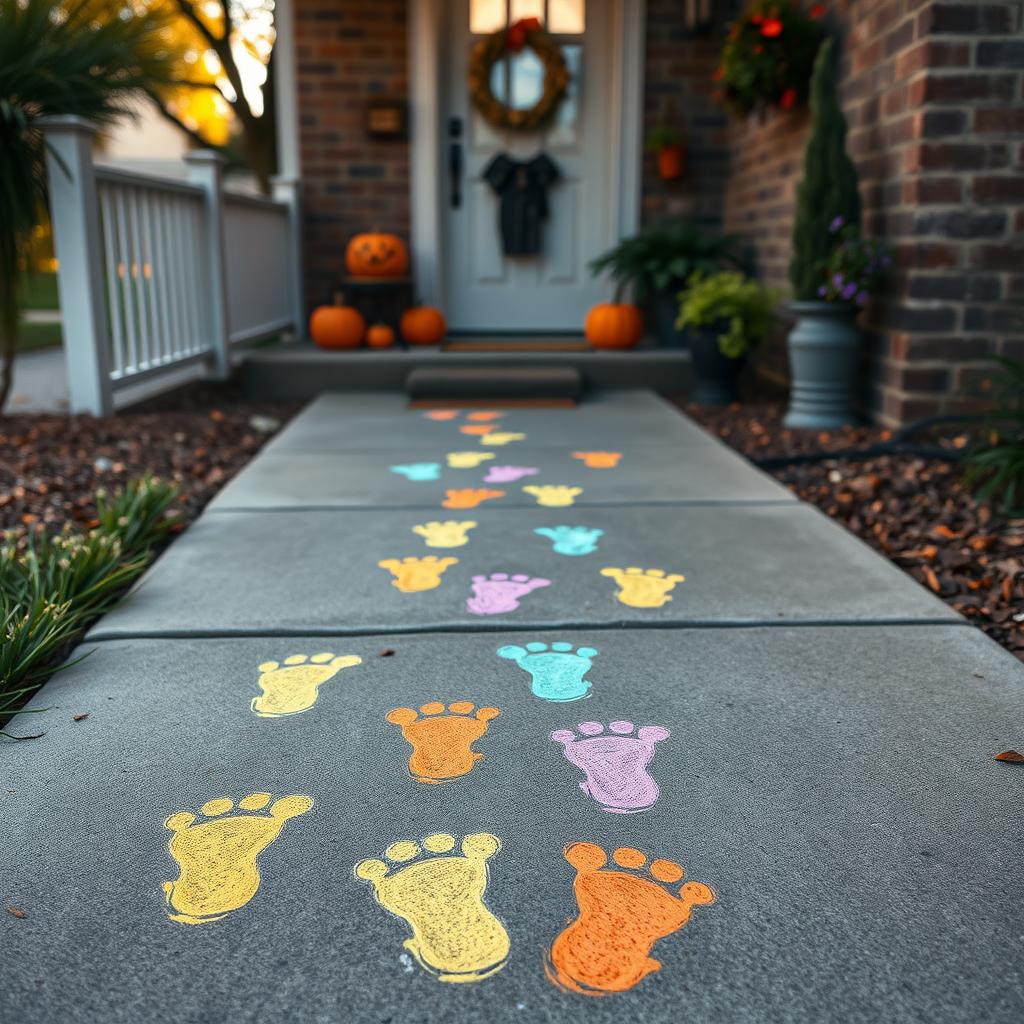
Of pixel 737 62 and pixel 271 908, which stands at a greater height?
pixel 737 62

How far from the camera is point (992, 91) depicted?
3.37 meters

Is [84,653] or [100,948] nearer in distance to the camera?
[100,948]

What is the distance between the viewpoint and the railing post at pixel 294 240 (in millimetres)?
5941

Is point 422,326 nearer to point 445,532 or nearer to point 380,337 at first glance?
point 380,337

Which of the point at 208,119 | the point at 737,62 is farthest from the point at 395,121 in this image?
the point at 208,119

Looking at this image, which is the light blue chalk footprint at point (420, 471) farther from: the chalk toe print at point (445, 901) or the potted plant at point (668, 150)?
the potted plant at point (668, 150)

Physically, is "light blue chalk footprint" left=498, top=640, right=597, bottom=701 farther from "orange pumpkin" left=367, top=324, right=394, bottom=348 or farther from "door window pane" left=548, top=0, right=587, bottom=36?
"door window pane" left=548, top=0, right=587, bottom=36

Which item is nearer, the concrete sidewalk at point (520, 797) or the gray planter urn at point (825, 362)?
the concrete sidewalk at point (520, 797)

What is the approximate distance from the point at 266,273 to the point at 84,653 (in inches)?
166

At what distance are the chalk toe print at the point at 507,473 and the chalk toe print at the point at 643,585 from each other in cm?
96

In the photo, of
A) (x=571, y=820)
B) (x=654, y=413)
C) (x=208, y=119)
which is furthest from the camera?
(x=208, y=119)

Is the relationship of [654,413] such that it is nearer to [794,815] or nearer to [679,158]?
[679,158]

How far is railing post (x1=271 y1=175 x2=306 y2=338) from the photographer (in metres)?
5.94

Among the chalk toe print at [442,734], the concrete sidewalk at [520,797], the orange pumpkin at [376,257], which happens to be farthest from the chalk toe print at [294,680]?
the orange pumpkin at [376,257]
